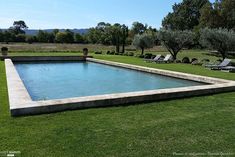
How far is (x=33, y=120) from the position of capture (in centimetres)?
503

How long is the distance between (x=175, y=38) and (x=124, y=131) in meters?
17.8

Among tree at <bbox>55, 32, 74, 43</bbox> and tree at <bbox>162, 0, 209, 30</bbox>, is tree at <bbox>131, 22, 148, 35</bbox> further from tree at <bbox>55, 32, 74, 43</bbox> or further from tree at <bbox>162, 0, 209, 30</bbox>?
tree at <bbox>55, 32, 74, 43</bbox>

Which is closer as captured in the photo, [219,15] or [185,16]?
[219,15]

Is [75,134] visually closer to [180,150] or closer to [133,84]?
[180,150]

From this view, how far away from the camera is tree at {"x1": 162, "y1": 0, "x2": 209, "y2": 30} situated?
55625mm

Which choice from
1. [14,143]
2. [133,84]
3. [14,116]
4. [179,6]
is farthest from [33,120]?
[179,6]

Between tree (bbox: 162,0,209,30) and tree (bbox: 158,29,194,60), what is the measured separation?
3488 centimetres

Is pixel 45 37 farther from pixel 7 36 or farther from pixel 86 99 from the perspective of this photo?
pixel 86 99

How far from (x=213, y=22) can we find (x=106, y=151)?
36707mm

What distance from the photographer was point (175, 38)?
21.3m

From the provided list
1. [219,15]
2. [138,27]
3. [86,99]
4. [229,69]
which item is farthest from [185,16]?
[86,99]

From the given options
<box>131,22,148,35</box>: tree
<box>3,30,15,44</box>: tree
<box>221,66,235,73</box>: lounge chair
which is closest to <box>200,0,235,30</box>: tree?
<box>221,66,235,73</box>: lounge chair

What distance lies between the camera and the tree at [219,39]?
17969 millimetres

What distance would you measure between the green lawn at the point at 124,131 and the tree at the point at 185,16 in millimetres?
51838
